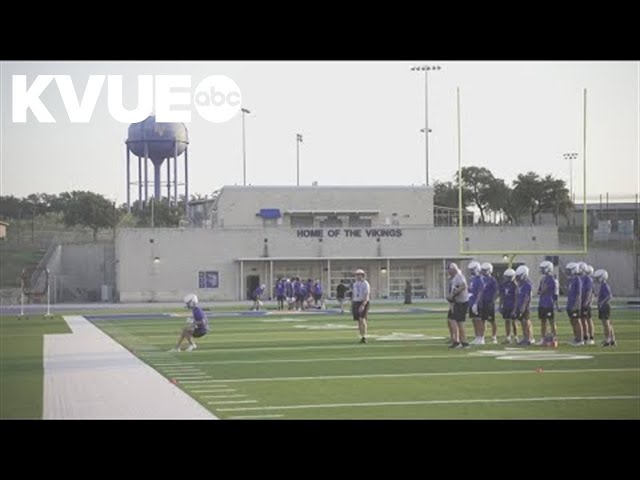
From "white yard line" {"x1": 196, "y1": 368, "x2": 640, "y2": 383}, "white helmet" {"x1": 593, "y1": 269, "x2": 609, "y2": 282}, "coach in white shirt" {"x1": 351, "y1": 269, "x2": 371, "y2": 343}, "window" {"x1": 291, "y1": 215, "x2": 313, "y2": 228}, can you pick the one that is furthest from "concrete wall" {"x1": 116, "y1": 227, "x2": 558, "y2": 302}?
"white yard line" {"x1": 196, "y1": 368, "x2": 640, "y2": 383}

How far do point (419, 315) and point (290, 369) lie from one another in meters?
16.2

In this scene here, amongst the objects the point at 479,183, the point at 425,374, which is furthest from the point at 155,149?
the point at 479,183

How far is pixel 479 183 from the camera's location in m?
62.0

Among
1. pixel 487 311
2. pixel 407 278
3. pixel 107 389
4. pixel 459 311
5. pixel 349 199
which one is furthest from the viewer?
pixel 349 199

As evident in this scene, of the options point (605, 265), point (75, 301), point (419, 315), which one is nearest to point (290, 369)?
point (419, 315)

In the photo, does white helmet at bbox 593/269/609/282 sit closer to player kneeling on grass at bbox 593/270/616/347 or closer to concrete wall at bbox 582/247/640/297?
player kneeling on grass at bbox 593/270/616/347

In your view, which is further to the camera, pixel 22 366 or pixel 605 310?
pixel 605 310

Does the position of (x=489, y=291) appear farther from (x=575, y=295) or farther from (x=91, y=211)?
(x=91, y=211)

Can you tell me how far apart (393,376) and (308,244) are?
36.6 m

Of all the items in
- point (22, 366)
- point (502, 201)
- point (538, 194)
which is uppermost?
point (538, 194)

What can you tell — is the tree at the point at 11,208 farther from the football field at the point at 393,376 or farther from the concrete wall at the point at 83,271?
the football field at the point at 393,376

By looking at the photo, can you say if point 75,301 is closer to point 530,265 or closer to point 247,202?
point 247,202

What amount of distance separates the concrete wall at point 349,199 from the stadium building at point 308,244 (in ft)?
0.15

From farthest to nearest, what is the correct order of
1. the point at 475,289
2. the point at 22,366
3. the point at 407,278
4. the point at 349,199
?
the point at 349,199, the point at 407,278, the point at 475,289, the point at 22,366
